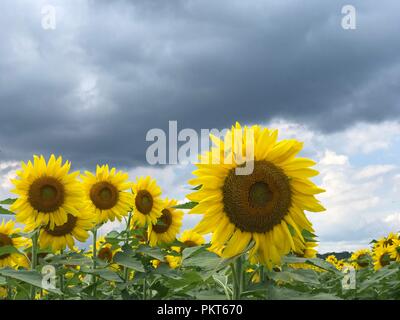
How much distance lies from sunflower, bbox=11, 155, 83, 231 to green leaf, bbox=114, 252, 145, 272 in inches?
46.2

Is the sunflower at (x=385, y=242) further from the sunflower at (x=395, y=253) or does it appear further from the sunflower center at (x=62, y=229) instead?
the sunflower center at (x=62, y=229)

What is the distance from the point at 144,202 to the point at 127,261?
10.2ft

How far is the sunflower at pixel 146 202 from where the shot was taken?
952cm

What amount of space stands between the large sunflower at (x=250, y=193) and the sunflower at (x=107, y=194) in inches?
204

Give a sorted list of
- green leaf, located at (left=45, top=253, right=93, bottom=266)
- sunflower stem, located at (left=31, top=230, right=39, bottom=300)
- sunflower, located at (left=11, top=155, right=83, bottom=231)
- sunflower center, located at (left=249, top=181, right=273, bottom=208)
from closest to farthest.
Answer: sunflower center, located at (left=249, top=181, right=273, bottom=208) → green leaf, located at (left=45, top=253, right=93, bottom=266) → sunflower stem, located at (left=31, top=230, right=39, bottom=300) → sunflower, located at (left=11, top=155, right=83, bottom=231)

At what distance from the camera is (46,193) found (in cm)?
762

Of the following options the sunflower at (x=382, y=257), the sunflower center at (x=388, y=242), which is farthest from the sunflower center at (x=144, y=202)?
the sunflower center at (x=388, y=242)

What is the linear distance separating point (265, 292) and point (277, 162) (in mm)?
1087

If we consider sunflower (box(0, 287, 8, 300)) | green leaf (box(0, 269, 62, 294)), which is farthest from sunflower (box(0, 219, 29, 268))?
green leaf (box(0, 269, 62, 294))

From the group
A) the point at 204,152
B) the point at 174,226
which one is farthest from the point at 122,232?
the point at 204,152

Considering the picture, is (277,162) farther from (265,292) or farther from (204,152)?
(265,292)

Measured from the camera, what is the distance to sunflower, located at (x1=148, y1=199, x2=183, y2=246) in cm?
997

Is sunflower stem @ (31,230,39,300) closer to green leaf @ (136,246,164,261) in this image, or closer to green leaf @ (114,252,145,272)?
green leaf @ (114,252,145,272)

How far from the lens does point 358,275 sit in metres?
6.93
